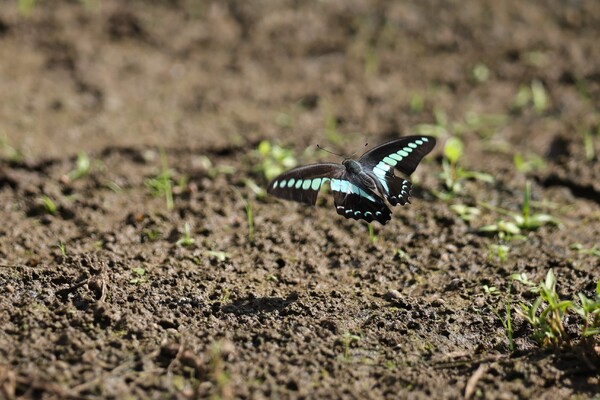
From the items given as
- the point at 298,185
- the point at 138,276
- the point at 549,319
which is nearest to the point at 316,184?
the point at 298,185

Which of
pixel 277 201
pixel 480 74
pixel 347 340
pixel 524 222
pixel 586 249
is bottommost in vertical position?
pixel 347 340

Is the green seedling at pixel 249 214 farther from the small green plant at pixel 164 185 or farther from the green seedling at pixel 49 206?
the green seedling at pixel 49 206

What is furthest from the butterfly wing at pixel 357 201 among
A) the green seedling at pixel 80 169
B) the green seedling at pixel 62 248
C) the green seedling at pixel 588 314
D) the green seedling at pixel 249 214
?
the green seedling at pixel 80 169

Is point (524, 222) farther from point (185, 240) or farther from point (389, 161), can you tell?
point (185, 240)

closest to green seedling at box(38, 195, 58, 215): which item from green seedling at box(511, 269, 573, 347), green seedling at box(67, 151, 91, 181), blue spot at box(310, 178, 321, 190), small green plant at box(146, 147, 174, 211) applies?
green seedling at box(67, 151, 91, 181)

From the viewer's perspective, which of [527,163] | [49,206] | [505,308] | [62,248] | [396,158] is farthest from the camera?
[527,163]

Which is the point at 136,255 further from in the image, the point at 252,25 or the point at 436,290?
the point at 252,25

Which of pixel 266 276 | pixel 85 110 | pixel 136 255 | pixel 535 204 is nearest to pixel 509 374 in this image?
pixel 266 276
